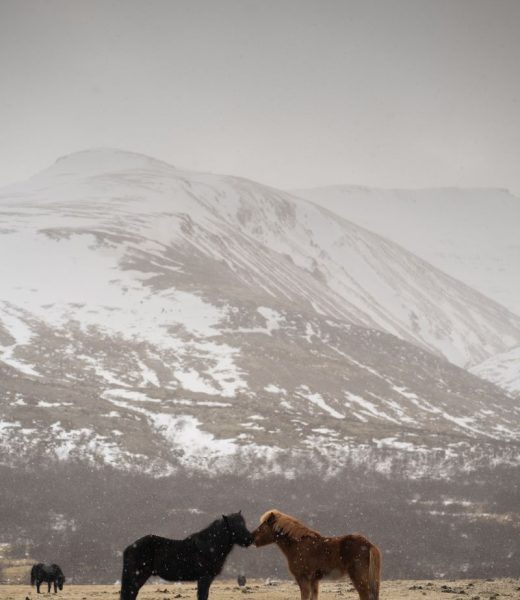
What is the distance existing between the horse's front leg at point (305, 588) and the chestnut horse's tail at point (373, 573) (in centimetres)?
134

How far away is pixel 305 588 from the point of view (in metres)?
18.2

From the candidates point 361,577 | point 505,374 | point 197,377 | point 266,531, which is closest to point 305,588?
point 361,577

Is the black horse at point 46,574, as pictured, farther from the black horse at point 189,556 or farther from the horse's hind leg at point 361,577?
the horse's hind leg at point 361,577

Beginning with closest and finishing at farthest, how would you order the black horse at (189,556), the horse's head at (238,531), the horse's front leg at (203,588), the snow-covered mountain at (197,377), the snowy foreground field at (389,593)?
1. the horse's head at (238,531)
2. the black horse at (189,556)
3. the horse's front leg at (203,588)
4. the snowy foreground field at (389,593)
5. the snow-covered mountain at (197,377)

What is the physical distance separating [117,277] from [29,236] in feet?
105

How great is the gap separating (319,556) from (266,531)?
4.27ft

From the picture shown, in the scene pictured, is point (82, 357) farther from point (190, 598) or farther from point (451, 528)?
point (190, 598)

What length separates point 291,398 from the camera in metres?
120

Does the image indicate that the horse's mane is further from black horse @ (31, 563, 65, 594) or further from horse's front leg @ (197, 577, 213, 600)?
black horse @ (31, 563, 65, 594)

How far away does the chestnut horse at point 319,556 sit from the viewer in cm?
1817

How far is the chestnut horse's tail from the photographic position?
1809 centimetres

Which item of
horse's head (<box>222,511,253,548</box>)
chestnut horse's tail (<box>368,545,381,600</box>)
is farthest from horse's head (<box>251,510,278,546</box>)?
chestnut horse's tail (<box>368,545,381,600</box>)

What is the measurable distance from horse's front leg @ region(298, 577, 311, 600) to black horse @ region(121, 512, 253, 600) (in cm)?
155

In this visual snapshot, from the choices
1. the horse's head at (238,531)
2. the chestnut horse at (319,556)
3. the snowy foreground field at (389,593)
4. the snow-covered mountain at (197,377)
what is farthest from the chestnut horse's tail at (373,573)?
the snow-covered mountain at (197,377)
